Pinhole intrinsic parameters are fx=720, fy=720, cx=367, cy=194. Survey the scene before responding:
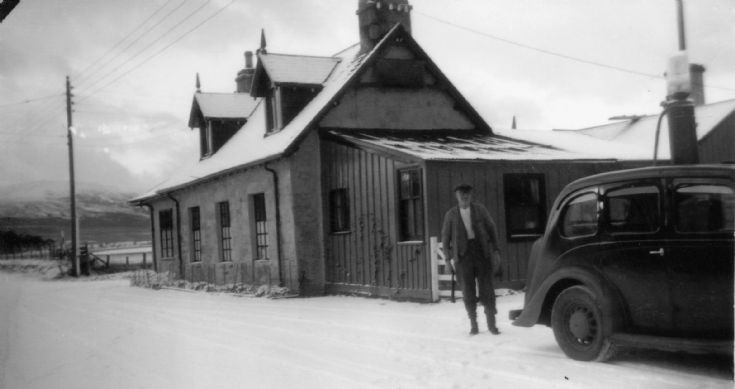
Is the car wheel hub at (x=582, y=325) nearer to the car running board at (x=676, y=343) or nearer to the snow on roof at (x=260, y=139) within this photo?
the car running board at (x=676, y=343)

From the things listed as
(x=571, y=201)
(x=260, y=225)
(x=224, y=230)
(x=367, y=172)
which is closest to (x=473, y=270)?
(x=571, y=201)

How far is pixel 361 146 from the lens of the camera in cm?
1511

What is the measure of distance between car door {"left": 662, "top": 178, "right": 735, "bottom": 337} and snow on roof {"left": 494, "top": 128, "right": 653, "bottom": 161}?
1021 centimetres

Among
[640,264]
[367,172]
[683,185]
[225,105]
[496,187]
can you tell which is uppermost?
[225,105]

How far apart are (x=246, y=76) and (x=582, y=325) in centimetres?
2475

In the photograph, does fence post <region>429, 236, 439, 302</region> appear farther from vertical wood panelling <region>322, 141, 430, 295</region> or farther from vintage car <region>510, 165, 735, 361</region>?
vintage car <region>510, 165, 735, 361</region>

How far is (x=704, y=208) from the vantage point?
5.79 meters

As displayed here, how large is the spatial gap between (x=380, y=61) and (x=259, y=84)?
3.83 m

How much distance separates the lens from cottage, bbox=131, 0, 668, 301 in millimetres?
14172

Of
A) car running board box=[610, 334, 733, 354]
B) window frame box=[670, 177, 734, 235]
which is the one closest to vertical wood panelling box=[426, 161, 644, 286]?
car running board box=[610, 334, 733, 354]

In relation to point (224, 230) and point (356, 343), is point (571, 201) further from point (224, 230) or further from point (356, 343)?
point (224, 230)

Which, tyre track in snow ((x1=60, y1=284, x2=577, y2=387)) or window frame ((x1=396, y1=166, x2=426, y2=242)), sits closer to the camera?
Answer: tyre track in snow ((x1=60, y1=284, x2=577, y2=387))

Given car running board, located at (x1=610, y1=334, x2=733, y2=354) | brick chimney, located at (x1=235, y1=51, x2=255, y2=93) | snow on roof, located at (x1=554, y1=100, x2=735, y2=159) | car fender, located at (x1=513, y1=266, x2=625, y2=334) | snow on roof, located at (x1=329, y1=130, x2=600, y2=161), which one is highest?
brick chimney, located at (x1=235, y1=51, x2=255, y2=93)

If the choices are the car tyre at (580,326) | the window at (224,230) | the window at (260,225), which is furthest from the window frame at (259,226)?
the car tyre at (580,326)
